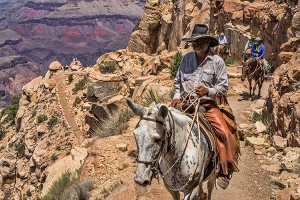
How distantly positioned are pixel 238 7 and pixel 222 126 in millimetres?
22658

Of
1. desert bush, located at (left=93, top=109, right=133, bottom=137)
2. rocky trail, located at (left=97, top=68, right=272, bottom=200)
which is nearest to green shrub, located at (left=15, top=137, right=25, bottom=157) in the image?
desert bush, located at (left=93, top=109, right=133, bottom=137)

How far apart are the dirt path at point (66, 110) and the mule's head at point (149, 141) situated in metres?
Answer: 21.6

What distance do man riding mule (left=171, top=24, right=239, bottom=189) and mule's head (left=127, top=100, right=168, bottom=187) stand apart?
1437mm

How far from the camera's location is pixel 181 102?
6.32 metres

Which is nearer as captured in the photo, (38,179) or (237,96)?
(237,96)

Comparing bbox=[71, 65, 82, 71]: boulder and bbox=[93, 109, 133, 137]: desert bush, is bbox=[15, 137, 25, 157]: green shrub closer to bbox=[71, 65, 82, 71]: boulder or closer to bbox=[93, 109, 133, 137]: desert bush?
bbox=[71, 65, 82, 71]: boulder

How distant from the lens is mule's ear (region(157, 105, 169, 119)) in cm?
482

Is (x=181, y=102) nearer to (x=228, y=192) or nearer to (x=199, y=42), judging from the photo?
(x=199, y=42)

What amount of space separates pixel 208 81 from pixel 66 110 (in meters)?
27.5

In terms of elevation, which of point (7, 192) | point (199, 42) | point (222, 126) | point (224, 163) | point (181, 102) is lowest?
point (7, 192)

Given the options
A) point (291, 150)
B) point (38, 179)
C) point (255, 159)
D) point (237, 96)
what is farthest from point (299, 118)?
point (38, 179)

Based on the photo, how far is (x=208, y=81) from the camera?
250 inches

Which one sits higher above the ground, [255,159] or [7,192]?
[255,159]

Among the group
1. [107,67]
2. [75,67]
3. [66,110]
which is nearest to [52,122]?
[66,110]
